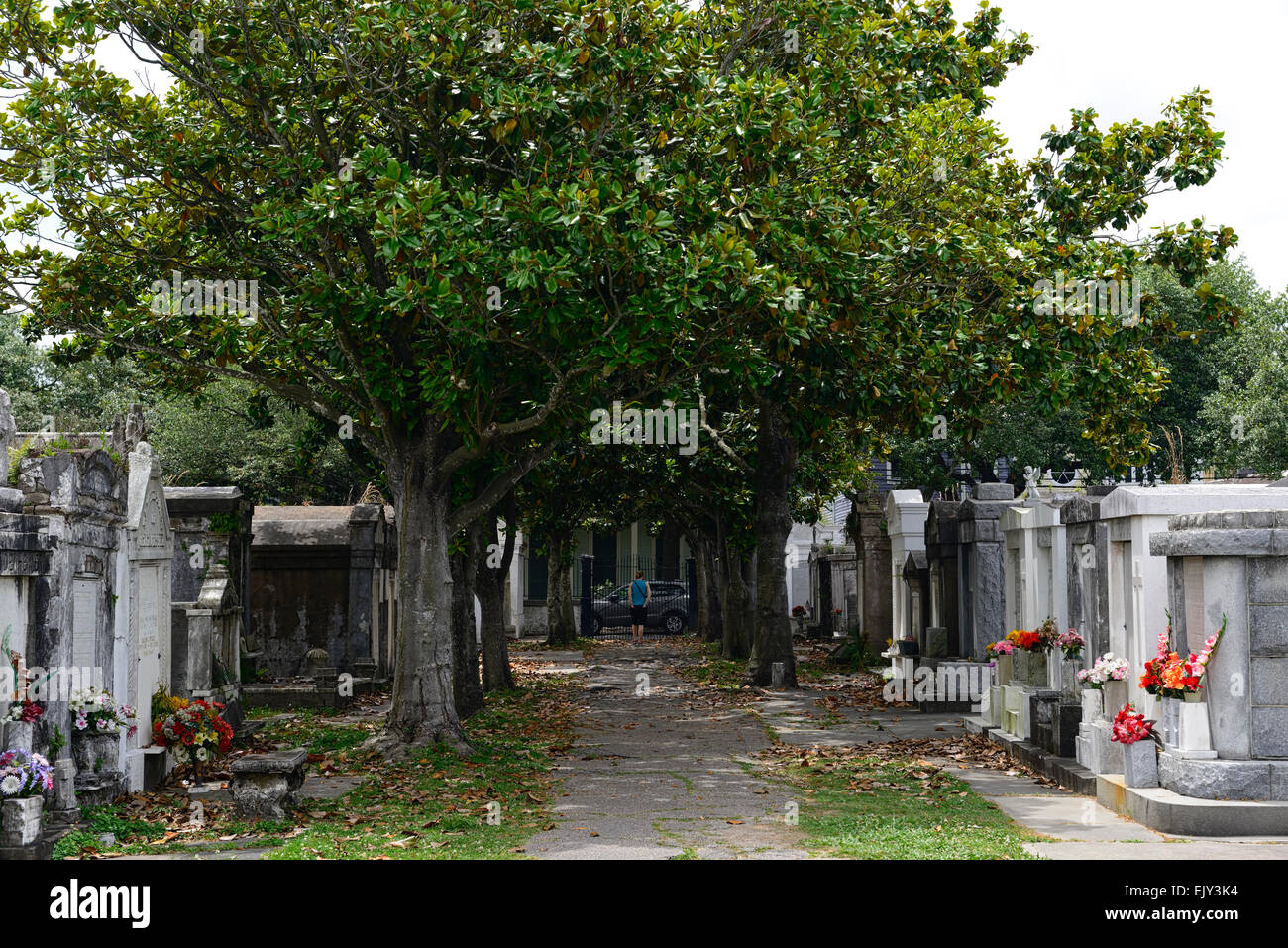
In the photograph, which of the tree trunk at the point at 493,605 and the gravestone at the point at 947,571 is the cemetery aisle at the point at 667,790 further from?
the gravestone at the point at 947,571

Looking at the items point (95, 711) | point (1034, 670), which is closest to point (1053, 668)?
point (1034, 670)

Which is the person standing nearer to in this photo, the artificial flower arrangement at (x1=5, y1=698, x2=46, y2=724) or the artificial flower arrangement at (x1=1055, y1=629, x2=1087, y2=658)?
the artificial flower arrangement at (x1=1055, y1=629, x2=1087, y2=658)

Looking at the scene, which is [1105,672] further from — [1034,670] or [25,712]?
[25,712]

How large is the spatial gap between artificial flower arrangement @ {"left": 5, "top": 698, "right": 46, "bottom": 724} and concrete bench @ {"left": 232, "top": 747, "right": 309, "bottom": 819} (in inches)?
62.2

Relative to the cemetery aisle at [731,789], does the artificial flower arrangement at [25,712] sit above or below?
above

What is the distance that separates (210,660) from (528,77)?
7.75 meters

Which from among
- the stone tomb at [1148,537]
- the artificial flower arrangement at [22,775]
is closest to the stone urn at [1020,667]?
the stone tomb at [1148,537]

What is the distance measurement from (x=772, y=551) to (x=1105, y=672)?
10.7m

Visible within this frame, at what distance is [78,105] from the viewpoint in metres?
12.9

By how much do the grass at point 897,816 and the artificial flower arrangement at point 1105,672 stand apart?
4.79 feet

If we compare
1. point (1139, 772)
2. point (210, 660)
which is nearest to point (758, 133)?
point (1139, 772)

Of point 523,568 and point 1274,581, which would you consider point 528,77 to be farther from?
point 523,568

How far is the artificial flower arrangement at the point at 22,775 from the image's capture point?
336 inches

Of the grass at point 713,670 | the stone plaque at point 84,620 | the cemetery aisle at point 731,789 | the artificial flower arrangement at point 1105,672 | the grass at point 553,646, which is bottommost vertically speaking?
the grass at point 553,646
